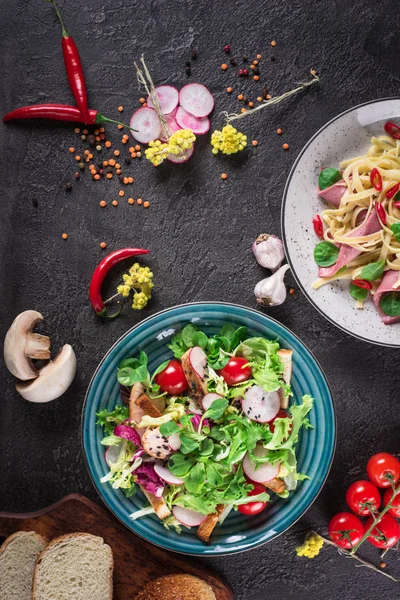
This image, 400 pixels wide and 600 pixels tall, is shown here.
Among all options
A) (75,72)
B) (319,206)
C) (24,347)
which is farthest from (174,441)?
(75,72)

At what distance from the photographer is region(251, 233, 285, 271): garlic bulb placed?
3018 mm

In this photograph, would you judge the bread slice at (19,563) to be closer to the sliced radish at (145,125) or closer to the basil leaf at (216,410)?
the basil leaf at (216,410)

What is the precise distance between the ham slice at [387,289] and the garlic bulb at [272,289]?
1.53 ft

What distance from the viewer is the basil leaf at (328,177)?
290 centimetres

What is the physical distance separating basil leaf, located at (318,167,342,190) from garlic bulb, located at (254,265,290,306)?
1.49 feet

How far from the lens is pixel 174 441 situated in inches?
110

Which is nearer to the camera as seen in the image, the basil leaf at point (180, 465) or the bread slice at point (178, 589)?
the basil leaf at point (180, 465)

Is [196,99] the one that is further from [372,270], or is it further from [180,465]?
[180,465]

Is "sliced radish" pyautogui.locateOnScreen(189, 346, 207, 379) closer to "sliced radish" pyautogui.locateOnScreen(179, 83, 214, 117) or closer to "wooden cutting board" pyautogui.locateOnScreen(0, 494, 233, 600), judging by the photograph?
"wooden cutting board" pyautogui.locateOnScreen(0, 494, 233, 600)

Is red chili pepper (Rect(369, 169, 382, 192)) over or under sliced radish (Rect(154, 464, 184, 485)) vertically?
over

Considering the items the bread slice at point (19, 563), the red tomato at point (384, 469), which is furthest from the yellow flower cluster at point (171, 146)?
the bread slice at point (19, 563)

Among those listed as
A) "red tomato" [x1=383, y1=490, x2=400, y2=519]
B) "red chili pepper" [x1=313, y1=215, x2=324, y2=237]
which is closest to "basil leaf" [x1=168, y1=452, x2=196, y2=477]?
"red tomato" [x1=383, y1=490, x2=400, y2=519]

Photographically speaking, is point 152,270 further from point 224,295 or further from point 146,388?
point 146,388

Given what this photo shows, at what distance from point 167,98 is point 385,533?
8.57 ft
